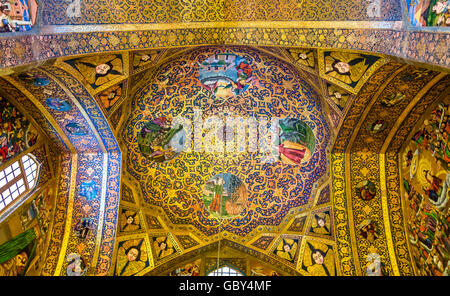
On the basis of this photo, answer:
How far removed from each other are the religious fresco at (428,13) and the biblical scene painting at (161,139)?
6.40m

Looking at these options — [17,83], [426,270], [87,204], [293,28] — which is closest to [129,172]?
[87,204]

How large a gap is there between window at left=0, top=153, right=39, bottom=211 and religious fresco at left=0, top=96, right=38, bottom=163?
0.32m

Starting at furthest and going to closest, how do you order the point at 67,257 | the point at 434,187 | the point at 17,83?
1. the point at 67,257
2. the point at 434,187
3. the point at 17,83

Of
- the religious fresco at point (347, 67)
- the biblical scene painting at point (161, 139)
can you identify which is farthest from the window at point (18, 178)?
the religious fresco at point (347, 67)

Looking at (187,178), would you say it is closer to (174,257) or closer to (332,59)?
(174,257)

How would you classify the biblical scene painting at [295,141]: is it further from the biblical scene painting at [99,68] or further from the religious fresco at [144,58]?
the biblical scene painting at [99,68]

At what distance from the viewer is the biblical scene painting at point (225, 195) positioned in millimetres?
11844

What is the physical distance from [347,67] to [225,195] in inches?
201

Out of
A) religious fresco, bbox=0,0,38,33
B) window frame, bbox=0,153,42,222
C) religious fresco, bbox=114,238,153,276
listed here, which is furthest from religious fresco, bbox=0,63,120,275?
religious fresco, bbox=0,0,38,33

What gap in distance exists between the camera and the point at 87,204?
10781 mm

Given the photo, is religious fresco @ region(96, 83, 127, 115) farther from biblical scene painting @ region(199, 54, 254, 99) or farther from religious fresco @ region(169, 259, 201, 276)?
religious fresco @ region(169, 259, 201, 276)

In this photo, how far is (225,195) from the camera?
11906mm

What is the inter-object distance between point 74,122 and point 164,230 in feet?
12.9

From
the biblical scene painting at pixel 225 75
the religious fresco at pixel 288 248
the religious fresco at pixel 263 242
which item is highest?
the biblical scene painting at pixel 225 75
